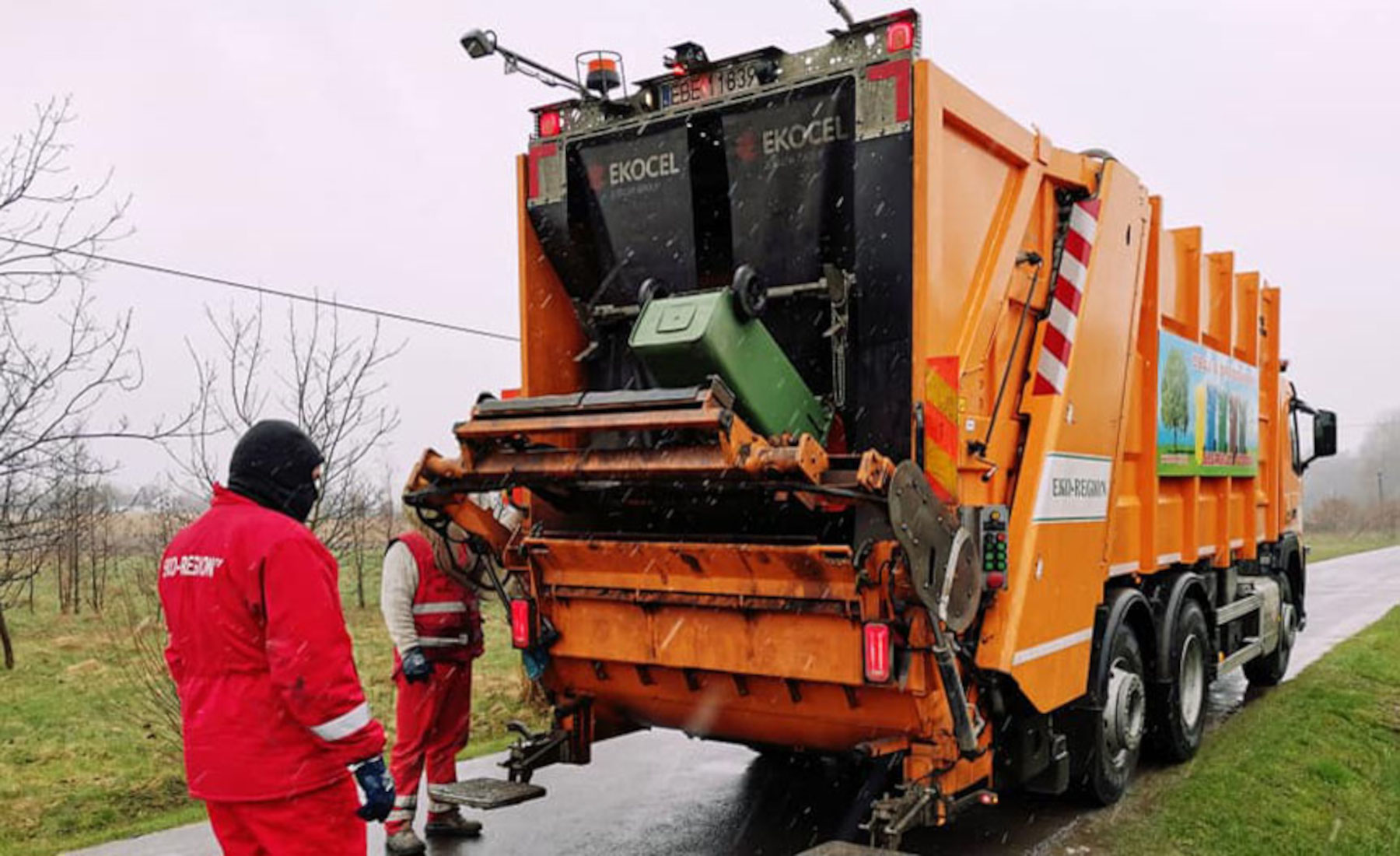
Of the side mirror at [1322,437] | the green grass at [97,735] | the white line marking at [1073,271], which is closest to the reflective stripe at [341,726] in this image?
the green grass at [97,735]

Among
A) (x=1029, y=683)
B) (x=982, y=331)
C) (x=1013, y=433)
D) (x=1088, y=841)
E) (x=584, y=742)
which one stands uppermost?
(x=982, y=331)

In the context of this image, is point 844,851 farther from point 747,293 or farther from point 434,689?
point 434,689

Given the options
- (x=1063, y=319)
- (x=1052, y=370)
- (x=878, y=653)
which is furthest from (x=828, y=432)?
(x=1063, y=319)

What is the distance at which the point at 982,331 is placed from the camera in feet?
14.7

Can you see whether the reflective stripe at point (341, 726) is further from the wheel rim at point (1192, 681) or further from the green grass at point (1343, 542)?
the green grass at point (1343, 542)

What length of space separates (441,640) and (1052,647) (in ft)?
8.19

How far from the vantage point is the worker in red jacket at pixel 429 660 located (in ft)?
16.4

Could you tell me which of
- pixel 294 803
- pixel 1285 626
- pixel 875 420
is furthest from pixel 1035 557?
pixel 1285 626

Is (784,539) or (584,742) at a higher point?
(784,539)

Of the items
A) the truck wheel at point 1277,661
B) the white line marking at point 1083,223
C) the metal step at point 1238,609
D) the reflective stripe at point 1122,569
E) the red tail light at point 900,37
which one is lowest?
the truck wheel at point 1277,661

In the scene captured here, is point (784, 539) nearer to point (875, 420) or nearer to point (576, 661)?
point (875, 420)

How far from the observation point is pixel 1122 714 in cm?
542

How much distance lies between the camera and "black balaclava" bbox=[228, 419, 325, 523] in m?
3.16

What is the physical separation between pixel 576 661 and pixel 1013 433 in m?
1.97
